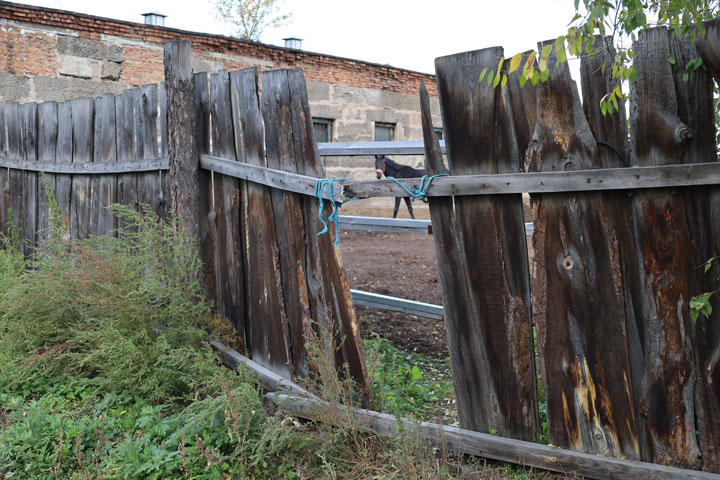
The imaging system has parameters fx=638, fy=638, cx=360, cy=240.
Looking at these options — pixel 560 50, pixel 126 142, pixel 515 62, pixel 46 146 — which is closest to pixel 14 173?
pixel 46 146

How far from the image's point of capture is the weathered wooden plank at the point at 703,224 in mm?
2291

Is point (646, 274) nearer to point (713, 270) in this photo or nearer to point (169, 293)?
point (713, 270)

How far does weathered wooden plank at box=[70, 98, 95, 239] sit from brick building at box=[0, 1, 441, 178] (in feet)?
15.7

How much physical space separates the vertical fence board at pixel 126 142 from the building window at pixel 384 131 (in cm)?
1044

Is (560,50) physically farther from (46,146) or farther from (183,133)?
(46,146)

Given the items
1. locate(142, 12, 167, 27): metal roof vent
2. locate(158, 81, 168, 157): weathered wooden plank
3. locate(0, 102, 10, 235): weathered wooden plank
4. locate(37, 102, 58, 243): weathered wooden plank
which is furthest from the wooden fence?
locate(142, 12, 167, 27): metal roof vent

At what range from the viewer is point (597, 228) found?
8.30ft

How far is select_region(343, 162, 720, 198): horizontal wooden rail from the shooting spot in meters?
2.28

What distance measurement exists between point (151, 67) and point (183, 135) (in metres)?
8.18

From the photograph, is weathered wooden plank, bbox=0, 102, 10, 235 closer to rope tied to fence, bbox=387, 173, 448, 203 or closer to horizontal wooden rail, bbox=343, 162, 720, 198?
horizontal wooden rail, bbox=343, 162, 720, 198

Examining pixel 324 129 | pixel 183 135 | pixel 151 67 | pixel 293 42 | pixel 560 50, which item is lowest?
pixel 560 50

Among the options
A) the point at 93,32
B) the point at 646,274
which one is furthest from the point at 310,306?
the point at 93,32

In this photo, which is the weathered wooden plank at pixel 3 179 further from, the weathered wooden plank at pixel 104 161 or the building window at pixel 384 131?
the building window at pixel 384 131

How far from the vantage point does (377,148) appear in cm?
541
